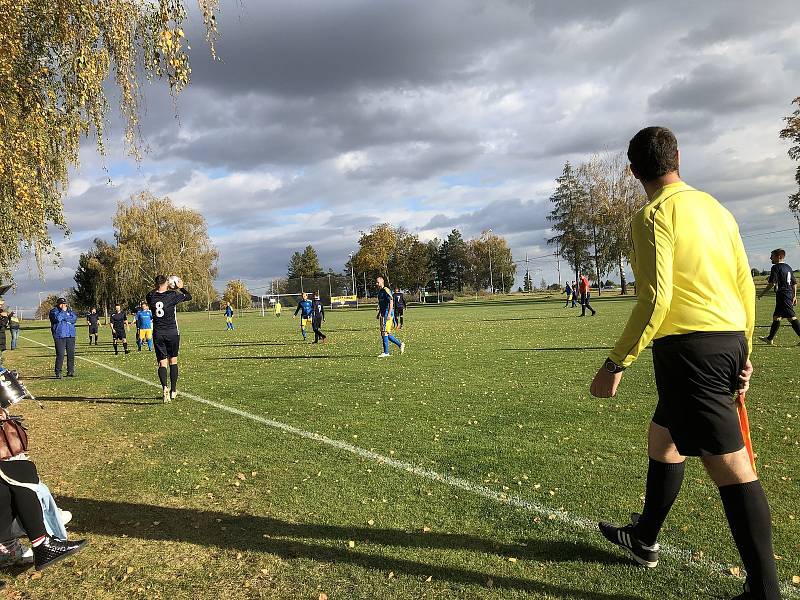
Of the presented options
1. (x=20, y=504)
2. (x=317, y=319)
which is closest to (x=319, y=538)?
(x=20, y=504)

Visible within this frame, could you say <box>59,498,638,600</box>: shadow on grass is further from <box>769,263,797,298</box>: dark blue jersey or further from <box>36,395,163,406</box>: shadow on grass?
<box>769,263,797,298</box>: dark blue jersey

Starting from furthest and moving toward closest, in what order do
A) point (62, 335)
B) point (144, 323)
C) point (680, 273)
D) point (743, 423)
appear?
point (144, 323)
point (62, 335)
point (743, 423)
point (680, 273)

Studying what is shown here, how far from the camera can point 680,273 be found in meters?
2.66

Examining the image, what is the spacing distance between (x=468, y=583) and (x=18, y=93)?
656 centimetres

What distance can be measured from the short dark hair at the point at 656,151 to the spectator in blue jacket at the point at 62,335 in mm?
14700

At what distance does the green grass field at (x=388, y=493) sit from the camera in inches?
127

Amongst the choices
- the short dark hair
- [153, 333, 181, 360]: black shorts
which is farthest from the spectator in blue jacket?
the short dark hair

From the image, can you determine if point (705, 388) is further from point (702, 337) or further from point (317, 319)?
point (317, 319)

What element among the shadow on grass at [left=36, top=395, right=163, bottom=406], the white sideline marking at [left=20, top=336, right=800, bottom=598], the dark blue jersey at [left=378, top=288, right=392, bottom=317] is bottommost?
the white sideline marking at [left=20, top=336, right=800, bottom=598]

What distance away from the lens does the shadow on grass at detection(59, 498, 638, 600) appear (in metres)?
3.23

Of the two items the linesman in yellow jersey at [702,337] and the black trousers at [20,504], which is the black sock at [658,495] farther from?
the black trousers at [20,504]

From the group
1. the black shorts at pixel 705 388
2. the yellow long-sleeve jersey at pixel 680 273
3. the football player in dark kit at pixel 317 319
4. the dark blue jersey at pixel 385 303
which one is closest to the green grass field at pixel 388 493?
the black shorts at pixel 705 388

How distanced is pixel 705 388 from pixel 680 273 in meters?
0.56

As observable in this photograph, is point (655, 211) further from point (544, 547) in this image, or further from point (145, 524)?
point (145, 524)
